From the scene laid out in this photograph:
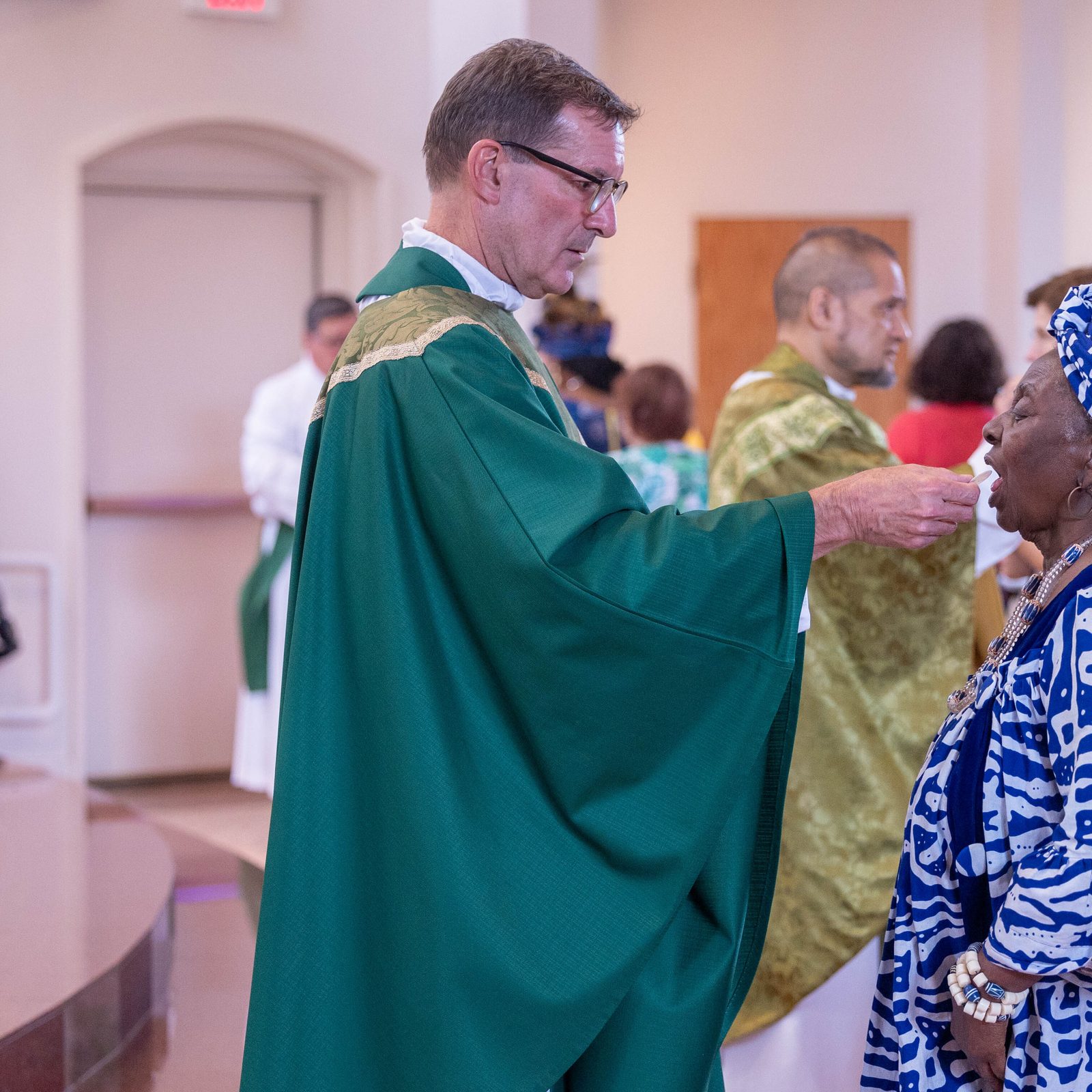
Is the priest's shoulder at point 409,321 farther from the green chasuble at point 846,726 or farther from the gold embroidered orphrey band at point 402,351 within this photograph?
the green chasuble at point 846,726

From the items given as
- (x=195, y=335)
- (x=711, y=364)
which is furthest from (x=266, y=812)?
(x=711, y=364)

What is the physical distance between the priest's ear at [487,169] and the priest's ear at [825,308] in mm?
1186

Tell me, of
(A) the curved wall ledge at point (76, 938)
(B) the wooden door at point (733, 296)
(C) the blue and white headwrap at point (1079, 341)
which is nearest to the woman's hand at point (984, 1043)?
(C) the blue and white headwrap at point (1079, 341)

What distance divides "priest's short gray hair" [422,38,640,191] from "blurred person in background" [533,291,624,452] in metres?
2.55

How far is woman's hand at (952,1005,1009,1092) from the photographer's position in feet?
5.02

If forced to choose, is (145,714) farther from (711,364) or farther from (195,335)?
(711,364)

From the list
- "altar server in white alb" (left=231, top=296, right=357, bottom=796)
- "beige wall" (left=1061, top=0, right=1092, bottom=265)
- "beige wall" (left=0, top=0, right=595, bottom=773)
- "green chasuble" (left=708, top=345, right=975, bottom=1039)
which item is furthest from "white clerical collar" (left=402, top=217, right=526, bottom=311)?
"beige wall" (left=1061, top=0, right=1092, bottom=265)

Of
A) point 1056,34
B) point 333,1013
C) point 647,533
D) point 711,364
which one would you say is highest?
point 1056,34

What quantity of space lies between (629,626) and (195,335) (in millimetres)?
4679

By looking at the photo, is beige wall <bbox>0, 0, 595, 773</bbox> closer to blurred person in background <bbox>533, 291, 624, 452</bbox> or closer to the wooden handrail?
the wooden handrail

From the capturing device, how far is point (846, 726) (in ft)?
8.98

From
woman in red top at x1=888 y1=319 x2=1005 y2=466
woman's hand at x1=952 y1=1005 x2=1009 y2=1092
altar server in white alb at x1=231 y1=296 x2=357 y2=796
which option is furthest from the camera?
altar server in white alb at x1=231 y1=296 x2=357 y2=796

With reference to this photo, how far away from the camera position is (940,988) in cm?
164

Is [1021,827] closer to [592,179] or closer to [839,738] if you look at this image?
[592,179]
